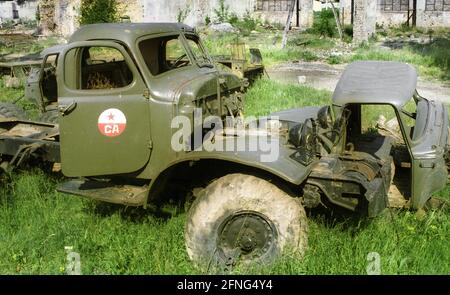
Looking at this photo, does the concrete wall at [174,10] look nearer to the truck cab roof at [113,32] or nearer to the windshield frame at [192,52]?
the windshield frame at [192,52]

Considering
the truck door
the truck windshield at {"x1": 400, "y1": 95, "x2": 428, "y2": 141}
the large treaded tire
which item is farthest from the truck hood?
the large treaded tire

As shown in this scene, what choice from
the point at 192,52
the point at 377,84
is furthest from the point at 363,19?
the point at 377,84

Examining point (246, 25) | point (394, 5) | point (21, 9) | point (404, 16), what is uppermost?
point (21, 9)

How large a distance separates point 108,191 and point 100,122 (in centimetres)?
67

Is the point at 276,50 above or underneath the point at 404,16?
underneath

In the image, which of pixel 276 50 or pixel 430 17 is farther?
pixel 430 17

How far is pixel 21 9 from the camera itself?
38469 millimetres

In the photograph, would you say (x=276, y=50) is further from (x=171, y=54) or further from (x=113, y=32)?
(x=113, y=32)

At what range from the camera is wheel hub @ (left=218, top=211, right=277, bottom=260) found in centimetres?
392

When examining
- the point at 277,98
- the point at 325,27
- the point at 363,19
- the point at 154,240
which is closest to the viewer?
the point at 154,240

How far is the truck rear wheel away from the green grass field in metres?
0.14

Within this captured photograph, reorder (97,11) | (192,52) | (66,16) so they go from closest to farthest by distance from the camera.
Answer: (192,52) < (97,11) < (66,16)

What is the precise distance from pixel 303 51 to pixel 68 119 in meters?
15.8
